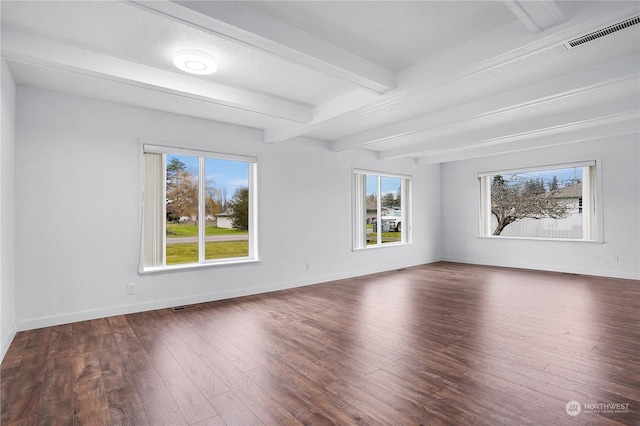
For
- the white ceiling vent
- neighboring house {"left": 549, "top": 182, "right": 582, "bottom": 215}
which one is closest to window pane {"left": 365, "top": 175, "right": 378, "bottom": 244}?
neighboring house {"left": 549, "top": 182, "right": 582, "bottom": 215}

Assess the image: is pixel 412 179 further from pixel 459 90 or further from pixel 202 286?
pixel 202 286

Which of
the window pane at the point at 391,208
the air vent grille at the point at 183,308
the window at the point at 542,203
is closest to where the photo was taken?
the air vent grille at the point at 183,308

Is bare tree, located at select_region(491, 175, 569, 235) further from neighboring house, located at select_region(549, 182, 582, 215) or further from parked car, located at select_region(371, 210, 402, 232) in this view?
parked car, located at select_region(371, 210, 402, 232)

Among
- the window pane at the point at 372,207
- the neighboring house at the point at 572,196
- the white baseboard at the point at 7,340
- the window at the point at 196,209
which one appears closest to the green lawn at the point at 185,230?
the window at the point at 196,209

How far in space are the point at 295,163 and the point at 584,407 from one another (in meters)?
4.74

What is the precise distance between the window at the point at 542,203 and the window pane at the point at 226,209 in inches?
227

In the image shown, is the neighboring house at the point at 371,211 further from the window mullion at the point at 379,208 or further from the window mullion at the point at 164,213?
→ the window mullion at the point at 164,213

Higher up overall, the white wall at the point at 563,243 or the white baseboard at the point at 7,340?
the white wall at the point at 563,243

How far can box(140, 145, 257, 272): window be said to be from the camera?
14.4ft

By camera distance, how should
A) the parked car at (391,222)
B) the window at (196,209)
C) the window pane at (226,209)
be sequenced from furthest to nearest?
the parked car at (391,222) → the window pane at (226,209) → the window at (196,209)

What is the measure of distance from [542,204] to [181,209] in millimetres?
7273

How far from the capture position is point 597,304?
431cm

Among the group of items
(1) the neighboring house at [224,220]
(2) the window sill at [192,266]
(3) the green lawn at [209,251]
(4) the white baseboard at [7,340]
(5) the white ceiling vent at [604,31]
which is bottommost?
(4) the white baseboard at [7,340]

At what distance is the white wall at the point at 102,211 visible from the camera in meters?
3.55
